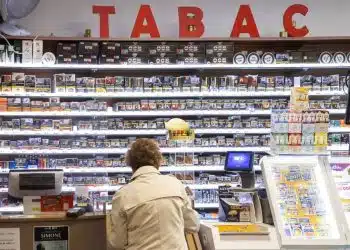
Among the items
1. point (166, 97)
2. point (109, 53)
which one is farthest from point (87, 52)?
point (166, 97)

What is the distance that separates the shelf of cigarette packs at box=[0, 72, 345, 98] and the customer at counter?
3969mm

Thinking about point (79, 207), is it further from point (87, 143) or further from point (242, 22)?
point (242, 22)

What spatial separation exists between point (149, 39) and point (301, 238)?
4191 millimetres

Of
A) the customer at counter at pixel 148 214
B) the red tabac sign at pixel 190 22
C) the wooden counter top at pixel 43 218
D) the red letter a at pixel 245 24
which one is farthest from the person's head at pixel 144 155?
the red letter a at pixel 245 24

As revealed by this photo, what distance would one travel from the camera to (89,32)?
707 cm

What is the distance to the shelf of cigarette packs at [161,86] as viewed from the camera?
22.4 feet

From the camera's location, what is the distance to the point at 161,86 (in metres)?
6.96

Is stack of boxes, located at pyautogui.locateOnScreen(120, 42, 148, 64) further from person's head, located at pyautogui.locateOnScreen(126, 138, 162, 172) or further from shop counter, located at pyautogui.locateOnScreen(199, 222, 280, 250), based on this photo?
person's head, located at pyautogui.locateOnScreen(126, 138, 162, 172)

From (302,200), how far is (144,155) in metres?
1.16

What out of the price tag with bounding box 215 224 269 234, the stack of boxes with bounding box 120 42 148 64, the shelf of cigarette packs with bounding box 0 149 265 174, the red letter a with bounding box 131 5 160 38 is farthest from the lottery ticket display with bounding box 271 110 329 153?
the red letter a with bounding box 131 5 160 38

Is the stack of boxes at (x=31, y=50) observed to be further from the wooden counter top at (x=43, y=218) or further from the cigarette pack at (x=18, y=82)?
the wooden counter top at (x=43, y=218)

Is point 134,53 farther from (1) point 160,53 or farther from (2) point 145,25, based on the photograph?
(2) point 145,25

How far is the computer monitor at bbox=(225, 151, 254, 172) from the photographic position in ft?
13.2

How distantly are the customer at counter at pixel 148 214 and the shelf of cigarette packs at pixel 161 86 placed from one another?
397 cm
